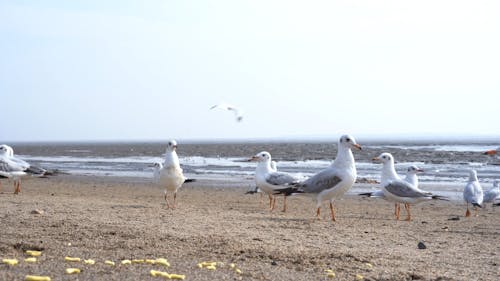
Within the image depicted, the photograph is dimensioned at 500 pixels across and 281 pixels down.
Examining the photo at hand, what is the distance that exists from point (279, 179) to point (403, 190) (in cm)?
317

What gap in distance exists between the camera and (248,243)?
822cm

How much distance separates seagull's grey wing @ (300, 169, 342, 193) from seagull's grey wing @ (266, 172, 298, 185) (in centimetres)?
224

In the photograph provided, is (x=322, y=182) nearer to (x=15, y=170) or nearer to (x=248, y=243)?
(x=248, y=243)

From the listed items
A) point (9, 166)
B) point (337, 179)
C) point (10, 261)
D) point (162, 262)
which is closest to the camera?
point (10, 261)

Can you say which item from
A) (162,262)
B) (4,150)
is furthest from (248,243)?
(4,150)

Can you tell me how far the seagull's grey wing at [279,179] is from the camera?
1571 centimetres

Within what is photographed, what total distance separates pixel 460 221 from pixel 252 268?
7.61 m

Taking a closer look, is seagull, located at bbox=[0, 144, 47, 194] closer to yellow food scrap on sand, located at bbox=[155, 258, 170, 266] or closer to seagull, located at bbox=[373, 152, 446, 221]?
seagull, located at bbox=[373, 152, 446, 221]

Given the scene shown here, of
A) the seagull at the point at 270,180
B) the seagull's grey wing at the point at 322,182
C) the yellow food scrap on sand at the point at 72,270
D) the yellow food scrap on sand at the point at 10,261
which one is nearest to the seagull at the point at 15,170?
the seagull at the point at 270,180

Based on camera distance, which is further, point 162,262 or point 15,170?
point 15,170

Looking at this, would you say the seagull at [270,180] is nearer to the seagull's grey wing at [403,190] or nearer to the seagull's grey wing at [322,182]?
the seagull's grey wing at [322,182]

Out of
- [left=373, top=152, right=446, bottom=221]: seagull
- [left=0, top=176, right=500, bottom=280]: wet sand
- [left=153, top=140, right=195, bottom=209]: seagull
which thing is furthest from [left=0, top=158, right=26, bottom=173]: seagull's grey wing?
[left=373, top=152, right=446, bottom=221]: seagull

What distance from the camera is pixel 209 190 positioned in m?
21.7

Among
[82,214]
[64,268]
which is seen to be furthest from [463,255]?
[82,214]
